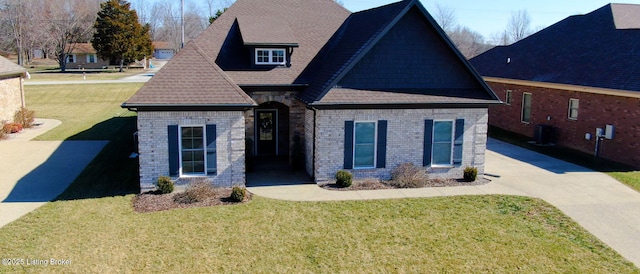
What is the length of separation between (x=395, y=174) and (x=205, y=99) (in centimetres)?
646

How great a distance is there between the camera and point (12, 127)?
2542 centimetres

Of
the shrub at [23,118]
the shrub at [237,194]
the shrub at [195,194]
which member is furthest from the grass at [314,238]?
the shrub at [23,118]

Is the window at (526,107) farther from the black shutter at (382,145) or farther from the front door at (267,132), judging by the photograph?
the front door at (267,132)

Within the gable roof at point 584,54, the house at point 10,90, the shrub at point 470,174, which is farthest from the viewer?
the house at point 10,90

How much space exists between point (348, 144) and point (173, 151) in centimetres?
535

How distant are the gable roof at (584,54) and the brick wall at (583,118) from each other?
61 cm

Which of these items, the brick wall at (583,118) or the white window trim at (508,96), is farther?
the white window trim at (508,96)

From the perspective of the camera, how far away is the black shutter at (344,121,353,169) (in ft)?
52.7

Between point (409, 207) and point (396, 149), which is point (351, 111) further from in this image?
point (409, 207)

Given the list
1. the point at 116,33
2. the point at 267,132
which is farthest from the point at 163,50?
the point at 267,132

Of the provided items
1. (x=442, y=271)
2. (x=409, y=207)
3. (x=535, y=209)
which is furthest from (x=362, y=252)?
(x=535, y=209)

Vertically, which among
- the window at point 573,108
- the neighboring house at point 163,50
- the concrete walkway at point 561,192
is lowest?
the concrete walkway at point 561,192

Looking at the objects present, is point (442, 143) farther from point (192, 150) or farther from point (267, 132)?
point (192, 150)

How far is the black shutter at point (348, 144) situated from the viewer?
16062mm
